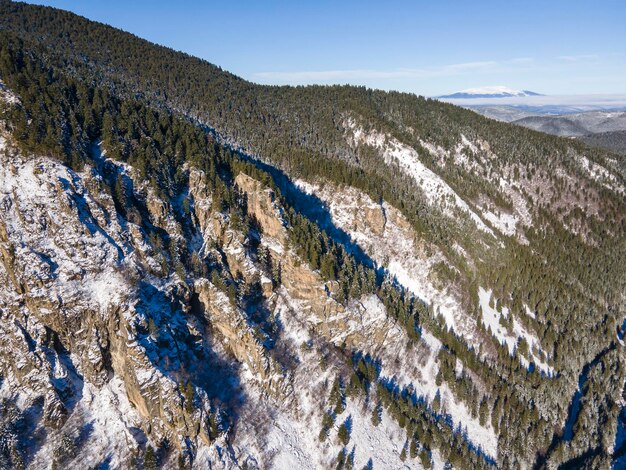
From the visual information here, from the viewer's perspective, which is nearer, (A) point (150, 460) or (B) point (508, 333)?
(A) point (150, 460)

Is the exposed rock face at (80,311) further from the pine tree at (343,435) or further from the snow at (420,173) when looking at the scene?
the snow at (420,173)

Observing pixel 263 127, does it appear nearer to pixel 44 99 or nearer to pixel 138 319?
pixel 44 99

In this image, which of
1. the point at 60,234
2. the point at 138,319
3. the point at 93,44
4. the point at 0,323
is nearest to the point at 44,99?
the point at 60,234

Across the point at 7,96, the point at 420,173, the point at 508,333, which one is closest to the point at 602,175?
the point at 420,173

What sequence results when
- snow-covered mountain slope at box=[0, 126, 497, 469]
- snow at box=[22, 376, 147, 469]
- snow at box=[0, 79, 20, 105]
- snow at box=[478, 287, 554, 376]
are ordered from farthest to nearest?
snow at box=[478, 287, 554, 376] < snow at box=[0, 79, 20, 105] < snow-covered mountain slope at box=[0, 126, 497, 469] < snow at box=[22, 376, 147, 469]

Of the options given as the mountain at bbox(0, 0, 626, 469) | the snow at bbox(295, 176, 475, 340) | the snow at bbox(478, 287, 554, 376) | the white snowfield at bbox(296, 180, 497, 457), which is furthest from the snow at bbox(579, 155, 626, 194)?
the white snowfield at bbox(296, 180, 497, 457)

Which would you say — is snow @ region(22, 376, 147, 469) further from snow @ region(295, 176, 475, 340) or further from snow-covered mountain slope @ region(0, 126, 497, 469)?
snow @ region(295, 176, 475, 340)

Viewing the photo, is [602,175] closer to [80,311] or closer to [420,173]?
[420,173]

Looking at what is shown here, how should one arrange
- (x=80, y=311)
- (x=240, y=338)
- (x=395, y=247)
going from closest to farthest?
1. (x=80, y=311)
2. (x=240, y=338)
3. (x=395, y=247)
